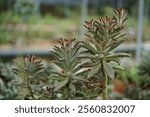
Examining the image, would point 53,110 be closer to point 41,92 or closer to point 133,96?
point 41,92

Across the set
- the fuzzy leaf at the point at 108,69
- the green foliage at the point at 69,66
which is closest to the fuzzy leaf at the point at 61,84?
the green foliage at the point at 69,66

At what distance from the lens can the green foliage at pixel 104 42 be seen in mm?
1366

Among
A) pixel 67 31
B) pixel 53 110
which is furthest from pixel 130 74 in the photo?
pixel 67 31

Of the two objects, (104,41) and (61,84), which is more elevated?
(104,41)

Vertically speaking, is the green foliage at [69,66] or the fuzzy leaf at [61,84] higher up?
the green foliage at [69,66]

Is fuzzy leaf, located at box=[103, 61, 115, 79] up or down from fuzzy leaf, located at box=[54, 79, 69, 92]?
up

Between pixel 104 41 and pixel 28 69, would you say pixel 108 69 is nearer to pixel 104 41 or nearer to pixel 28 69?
pixel 104 41

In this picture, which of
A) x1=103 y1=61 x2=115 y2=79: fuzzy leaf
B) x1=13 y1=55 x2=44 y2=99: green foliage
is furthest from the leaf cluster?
x1=13 y1=55 x2=44 y2=99: green foliage

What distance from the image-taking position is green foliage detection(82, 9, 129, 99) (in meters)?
1.37

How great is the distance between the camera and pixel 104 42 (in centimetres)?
138

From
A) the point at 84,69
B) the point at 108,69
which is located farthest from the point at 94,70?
the point at 84,69

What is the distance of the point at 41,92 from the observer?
1562mm

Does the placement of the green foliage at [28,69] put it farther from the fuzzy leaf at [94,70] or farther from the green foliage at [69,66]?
the fuzzy leaf at [94,70]

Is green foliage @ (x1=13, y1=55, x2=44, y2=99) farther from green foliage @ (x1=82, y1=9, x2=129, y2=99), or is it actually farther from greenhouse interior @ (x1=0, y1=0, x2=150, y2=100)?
green foliage @ (x1=82, y1=9, x2=129, y2=99)
